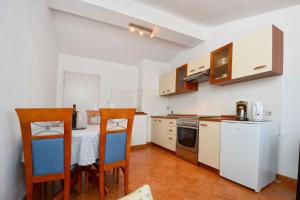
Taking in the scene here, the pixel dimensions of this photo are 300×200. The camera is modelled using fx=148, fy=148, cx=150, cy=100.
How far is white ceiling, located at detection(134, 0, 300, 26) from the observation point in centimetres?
214

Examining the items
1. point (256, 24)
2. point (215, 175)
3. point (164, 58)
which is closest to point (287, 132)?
point (215, 175)

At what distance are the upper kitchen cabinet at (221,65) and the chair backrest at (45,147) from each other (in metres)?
2.33

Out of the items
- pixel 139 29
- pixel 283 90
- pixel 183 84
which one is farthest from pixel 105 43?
pixel 283 90

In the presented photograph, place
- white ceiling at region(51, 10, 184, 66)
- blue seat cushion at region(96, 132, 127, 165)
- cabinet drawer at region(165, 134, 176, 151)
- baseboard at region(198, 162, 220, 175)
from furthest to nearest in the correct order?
cabinet drawer at region(165, 134, 176, 151) → white ceiling at region(51, 10, 184, 66) → baseboard at region(198, 162, 220, 175) → blue seat cushion at region(96, 132, 127, 165)

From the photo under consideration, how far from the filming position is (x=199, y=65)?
302 centimetres

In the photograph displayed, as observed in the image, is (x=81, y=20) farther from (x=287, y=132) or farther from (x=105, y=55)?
(x=287, y=132)

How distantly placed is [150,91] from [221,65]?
2.15m

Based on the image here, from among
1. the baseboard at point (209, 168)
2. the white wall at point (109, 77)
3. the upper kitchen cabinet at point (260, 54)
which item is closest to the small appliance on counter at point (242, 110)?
the upper kitchen cabinet at point (260, 54)

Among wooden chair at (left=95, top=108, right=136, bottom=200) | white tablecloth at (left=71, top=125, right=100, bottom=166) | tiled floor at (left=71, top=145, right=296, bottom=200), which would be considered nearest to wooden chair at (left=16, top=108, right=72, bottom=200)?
white tablecloth at (left=71, top=125, right=100, bottom=166)

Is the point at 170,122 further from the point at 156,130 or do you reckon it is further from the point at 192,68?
the point at 192,68

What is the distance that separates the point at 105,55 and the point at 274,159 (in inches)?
155

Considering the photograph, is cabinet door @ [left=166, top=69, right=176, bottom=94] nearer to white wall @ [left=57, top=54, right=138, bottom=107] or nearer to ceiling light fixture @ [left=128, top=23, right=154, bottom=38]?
white wall @ [left=57, top=54, right=138, bottom=107]

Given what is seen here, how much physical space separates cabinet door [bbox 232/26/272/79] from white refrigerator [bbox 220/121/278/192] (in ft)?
2.41

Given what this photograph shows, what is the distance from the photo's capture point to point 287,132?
2.01 m
